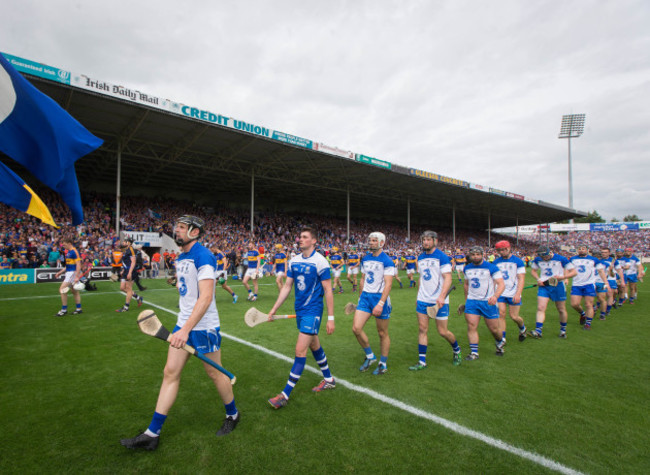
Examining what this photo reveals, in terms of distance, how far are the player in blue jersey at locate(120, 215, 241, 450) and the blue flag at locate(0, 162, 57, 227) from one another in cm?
210

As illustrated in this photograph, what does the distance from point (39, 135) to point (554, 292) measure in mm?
9765

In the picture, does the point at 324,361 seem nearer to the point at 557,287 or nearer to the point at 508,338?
the point at 508,338

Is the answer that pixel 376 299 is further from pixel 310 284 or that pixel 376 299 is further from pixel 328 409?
pixel 328 409

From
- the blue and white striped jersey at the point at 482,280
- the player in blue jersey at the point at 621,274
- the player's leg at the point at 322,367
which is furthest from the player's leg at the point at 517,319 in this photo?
the player in blue jersey at the point at 621,274

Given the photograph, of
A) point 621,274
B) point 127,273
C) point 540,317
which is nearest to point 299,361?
point 540,317

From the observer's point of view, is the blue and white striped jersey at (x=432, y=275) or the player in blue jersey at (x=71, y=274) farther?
the player in blue jersey at (x=71, y=274)

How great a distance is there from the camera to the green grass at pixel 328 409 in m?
2.99

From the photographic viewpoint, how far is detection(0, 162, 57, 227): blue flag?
13.0 feet

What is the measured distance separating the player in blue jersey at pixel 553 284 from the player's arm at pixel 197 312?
7.15 meters

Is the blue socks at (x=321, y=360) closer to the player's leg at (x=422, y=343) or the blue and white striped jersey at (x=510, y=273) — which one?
the player's leg at (x=422, y=343)

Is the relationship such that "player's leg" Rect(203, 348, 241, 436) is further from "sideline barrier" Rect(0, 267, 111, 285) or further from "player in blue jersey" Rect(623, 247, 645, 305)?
"sideline barrier" Rect(0, 267, 111, 285)

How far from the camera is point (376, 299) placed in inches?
204

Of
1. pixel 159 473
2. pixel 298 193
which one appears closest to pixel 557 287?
pixel 159 473

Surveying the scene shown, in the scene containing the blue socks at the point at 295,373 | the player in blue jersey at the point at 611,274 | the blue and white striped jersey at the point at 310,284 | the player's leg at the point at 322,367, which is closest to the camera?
the blue socks at the point at 295,373
